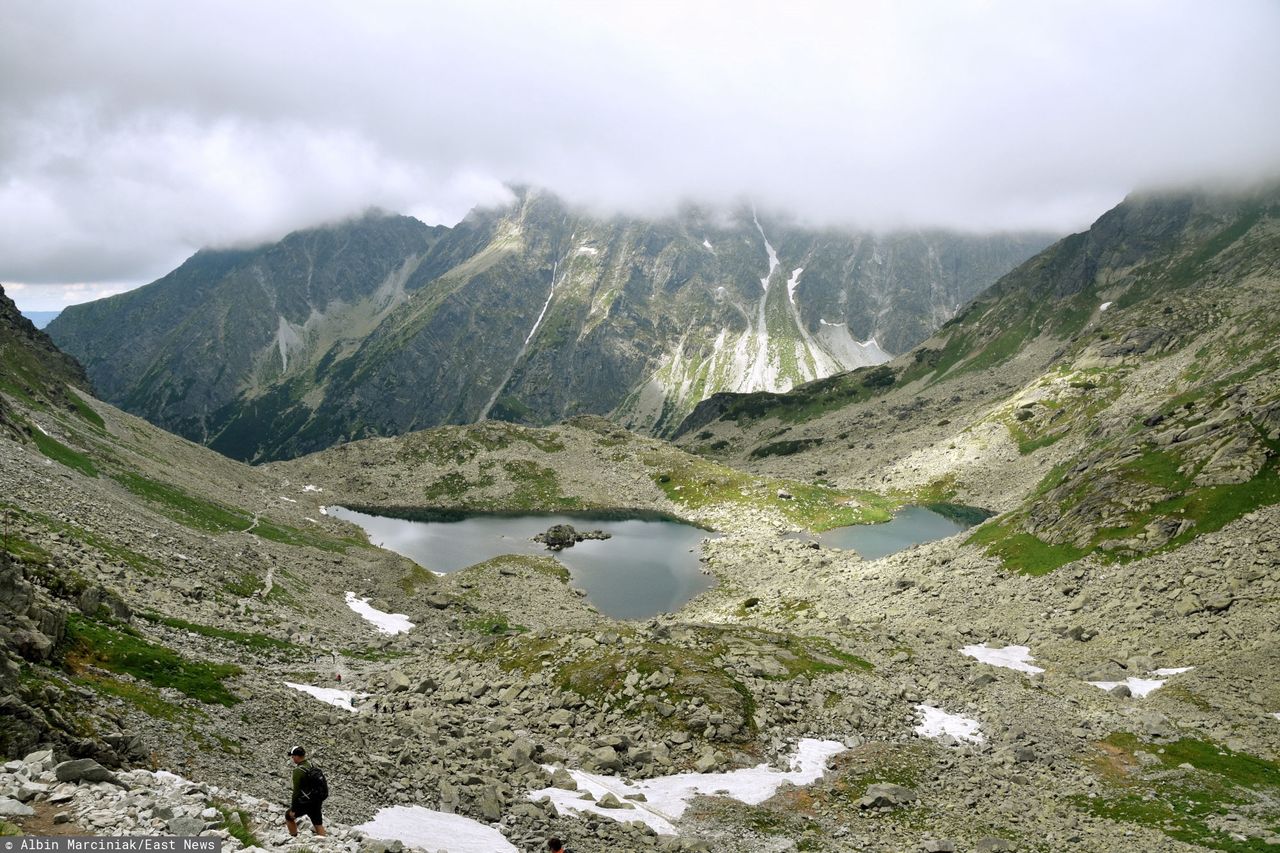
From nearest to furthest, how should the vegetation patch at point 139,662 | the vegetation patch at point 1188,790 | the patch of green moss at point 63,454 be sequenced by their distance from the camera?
the vegetation patch at point 1188,790, the vegetation patch at point 139,662, the patch of green moss at point 63,454

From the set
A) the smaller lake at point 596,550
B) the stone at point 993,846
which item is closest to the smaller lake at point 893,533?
the smaller lake at point 596,550

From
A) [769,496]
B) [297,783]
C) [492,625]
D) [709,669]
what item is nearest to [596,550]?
[769,496]

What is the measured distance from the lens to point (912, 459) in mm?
169875

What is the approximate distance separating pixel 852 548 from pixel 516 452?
89272mm

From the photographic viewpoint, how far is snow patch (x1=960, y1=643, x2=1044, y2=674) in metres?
47.5

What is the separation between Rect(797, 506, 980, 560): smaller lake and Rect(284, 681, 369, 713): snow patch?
81.4 m

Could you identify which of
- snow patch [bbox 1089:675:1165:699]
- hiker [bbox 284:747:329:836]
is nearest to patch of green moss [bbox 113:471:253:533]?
hiker [bbox 284:747:329:836]

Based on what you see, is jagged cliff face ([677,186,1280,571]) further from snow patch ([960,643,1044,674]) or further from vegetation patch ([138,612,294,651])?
vegetation patch ([138,612,294,651])

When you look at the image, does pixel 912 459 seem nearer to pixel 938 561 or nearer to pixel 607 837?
pixel 938 561

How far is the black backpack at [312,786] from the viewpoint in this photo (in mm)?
15875

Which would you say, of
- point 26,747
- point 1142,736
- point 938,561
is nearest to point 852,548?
point 938,561

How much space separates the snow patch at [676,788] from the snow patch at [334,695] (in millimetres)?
12572

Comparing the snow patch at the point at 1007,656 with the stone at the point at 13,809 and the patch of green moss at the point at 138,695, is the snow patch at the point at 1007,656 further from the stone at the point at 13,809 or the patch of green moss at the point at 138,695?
the stone at the point at 13,809

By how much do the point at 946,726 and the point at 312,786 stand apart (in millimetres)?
30902
